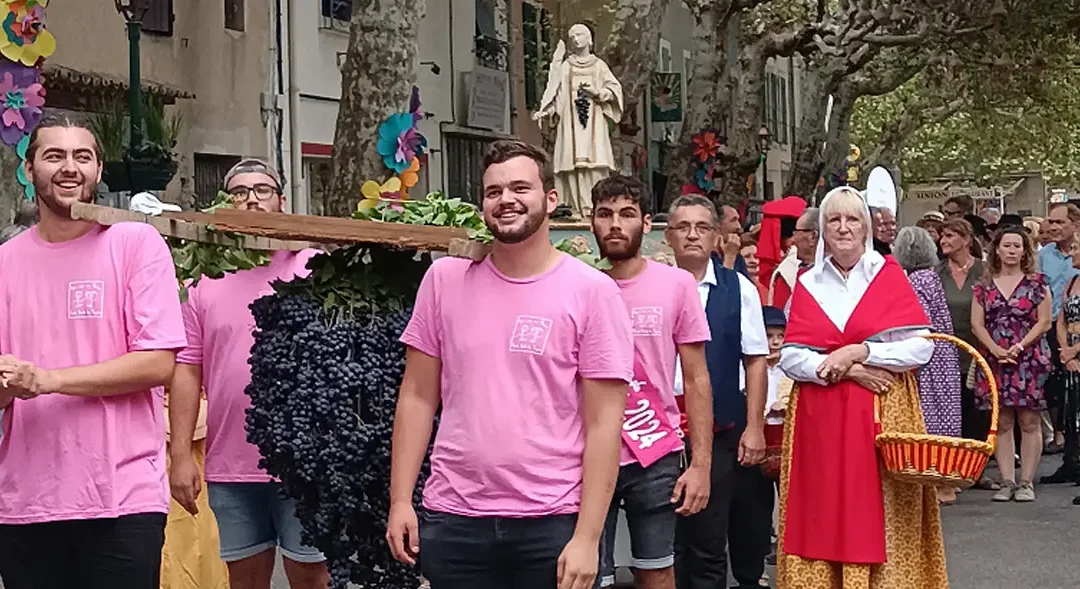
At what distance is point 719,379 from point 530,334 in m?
2.98

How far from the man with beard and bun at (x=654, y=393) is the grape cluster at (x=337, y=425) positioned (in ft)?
4.58

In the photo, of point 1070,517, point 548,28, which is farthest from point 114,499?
point 548,28

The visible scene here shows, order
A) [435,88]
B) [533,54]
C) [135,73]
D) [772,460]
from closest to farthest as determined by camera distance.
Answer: [772,460] → [135,73] → [435,88] → [533,54]

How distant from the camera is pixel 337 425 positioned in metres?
5.31

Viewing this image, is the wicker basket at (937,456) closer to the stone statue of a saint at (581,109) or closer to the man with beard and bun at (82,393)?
the man with beard and bun at (82,393)

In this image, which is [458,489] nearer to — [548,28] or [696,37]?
[696,37]

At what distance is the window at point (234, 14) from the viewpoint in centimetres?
2284

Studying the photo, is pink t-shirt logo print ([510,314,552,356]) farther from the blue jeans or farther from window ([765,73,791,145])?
window ([765,73,791,145])

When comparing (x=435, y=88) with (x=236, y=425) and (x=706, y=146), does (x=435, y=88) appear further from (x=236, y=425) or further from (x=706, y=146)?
(x=236, y=425)

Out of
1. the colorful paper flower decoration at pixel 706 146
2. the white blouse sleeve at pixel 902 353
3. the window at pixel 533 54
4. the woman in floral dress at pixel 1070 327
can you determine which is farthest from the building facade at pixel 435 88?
the white blouse sleeve at pixel 902 353

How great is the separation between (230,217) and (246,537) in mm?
1569

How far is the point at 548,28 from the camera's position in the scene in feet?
109

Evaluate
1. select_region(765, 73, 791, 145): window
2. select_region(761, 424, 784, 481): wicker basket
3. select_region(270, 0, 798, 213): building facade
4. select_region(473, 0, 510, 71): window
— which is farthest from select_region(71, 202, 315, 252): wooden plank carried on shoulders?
select_region(765, 73, 791, 145): window

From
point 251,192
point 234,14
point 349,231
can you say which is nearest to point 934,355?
point 251,192
